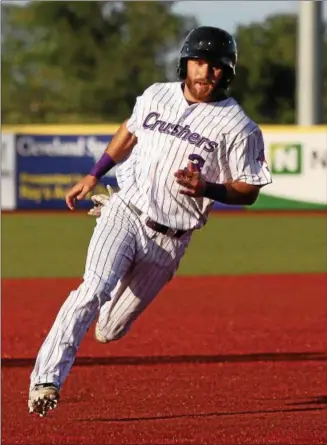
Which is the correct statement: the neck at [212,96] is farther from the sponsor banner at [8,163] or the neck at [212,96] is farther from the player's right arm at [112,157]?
the sponsor banner at [8,163]

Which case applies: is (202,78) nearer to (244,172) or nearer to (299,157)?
(244,172)

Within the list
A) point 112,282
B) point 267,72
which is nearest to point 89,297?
point 112,282

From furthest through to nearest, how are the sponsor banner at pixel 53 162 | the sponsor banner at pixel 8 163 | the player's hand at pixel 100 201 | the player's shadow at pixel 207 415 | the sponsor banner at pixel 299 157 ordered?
the sponsor banner at pixel 8 163 → the sponsor banner at pixel 53 162 → the sponsor banner at pixel 299 157 → the player's shadow at pixel 207 415 → the player's hand at pixel 100 201

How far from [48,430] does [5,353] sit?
8.18 ft

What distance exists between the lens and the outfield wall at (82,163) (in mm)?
20109

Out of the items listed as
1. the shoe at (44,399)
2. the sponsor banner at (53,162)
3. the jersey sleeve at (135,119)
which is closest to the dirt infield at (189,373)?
the shoe at (44,399)

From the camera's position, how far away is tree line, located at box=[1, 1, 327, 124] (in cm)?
3612

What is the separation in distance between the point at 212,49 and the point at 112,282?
110 centimetres

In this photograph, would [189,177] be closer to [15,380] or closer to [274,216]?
[15,380]

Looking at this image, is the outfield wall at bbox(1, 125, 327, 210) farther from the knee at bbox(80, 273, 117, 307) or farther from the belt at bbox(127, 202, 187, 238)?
the knee at bbox(80, 273, 117, 307)

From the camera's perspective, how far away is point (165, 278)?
5648 millimetres

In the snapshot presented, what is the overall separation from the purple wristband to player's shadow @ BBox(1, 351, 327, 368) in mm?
2171

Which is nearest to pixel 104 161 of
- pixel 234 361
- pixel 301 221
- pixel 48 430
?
pixel 48 430

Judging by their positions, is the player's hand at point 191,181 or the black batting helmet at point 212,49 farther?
the black batting helmet at point 212,49
